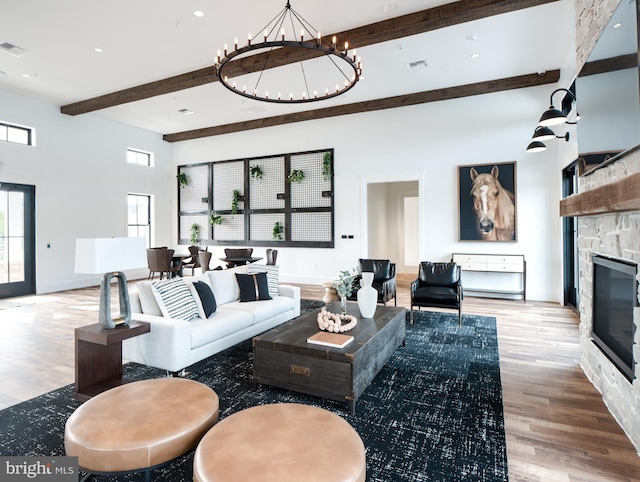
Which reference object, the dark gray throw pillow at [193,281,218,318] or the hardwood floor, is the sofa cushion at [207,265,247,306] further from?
the hardwood floor

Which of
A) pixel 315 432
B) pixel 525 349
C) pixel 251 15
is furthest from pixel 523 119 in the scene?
pixel 315 432

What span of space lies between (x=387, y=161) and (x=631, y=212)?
586 centimetres

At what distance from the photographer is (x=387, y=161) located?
8031 mm

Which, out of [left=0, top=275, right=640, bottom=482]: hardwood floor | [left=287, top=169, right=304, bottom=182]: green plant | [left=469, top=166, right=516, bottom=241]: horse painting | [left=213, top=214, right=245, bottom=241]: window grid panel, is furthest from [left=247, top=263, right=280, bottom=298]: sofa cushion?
[left=213, top=214, right=245, bottom=241]: window grid panel

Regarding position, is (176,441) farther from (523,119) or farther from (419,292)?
(523,119)

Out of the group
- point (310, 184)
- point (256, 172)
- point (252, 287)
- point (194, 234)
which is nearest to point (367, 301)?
point (252, 287)

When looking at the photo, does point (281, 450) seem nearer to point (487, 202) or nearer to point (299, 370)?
point (299, 370)

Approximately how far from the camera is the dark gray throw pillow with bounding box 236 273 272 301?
15.4 ft

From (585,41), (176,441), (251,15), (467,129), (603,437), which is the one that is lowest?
(603,437)

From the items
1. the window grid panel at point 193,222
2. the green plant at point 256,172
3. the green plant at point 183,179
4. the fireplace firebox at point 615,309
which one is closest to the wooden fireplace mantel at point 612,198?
the fireplace firebox at point 615,309

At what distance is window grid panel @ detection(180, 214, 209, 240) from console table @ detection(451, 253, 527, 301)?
663cm

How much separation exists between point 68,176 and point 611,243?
31.6ft

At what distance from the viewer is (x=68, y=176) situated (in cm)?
825

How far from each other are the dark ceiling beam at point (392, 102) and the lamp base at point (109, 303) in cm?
647
